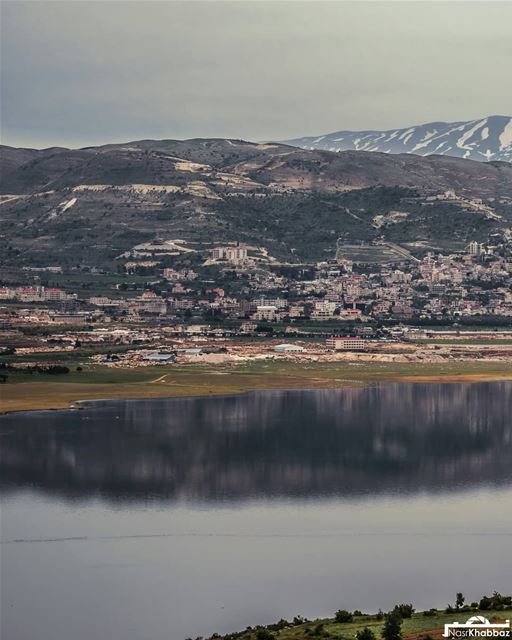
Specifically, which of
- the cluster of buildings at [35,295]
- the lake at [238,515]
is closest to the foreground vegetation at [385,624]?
the lake at [238,515]

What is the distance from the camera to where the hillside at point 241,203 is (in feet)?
468

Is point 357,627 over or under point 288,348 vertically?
under

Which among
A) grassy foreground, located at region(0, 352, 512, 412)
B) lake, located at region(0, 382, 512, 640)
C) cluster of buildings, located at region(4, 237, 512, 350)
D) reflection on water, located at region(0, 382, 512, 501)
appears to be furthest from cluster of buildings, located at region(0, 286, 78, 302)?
lake, located at region(0, 382, 512, 640)

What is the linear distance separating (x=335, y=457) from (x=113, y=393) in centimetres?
1970

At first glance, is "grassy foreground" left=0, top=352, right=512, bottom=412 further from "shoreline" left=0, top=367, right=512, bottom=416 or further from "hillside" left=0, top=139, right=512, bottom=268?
"hillside" left=0, top=139, right=512, bottom=268

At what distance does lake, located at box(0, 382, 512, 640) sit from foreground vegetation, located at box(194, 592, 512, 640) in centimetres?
126

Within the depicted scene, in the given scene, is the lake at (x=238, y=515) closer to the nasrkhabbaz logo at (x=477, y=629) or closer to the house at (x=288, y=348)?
the nasrkhabbaz logo at (x=477, y=629)

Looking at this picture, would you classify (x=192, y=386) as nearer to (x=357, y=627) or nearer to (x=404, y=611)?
(x=404, y=611)

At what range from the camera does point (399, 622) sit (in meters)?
24.9

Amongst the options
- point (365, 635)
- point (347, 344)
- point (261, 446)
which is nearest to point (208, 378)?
point (347, 344)

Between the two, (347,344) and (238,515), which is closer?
(238,515)

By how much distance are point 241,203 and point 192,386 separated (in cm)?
8755

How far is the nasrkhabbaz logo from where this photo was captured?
23816 millimetres

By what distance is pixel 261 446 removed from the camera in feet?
161
